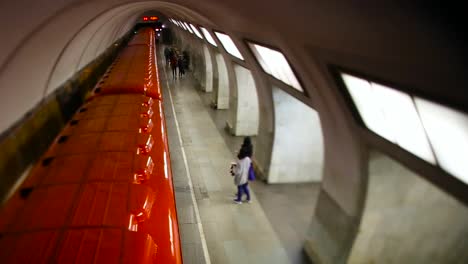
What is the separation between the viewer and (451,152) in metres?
2.50

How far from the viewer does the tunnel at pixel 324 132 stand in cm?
226

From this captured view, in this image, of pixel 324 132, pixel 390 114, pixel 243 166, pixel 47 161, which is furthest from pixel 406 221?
pixel 47 161

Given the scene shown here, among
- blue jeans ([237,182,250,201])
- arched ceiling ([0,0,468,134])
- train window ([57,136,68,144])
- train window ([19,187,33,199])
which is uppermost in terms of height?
arched ceiling ([0,0,468,134])

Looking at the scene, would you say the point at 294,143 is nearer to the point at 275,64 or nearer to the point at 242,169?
the point at 242,169

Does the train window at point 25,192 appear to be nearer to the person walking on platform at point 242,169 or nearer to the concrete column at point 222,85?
the person walking on platform at point 242,169

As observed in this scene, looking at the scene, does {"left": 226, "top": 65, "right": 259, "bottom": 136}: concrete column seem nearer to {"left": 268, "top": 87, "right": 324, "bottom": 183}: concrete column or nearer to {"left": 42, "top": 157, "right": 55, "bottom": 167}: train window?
{"left": 268, "top": 87, "right": 324, "bottom": 183}: concrete column

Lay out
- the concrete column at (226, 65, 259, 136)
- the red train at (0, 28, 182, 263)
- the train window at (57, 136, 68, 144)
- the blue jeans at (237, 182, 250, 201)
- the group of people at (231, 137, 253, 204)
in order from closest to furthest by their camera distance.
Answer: the red train at (0, 28, 182, 263), the train window at (57, 136, 68, 144), the group of people at (231, 137, 253, 204), the blue jeans at (237, 182, 250, 201), the concrete column at (226, 65, 259, 136)

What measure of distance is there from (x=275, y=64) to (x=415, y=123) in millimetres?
3521

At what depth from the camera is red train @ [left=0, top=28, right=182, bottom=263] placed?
2541 mm

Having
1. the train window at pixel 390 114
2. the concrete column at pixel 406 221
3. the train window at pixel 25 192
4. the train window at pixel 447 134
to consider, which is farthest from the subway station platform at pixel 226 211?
the train window at pixel 447 134

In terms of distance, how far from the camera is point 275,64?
604 centimetres

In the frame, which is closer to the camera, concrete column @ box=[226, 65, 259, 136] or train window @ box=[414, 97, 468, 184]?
train window @ box=[414, 97, 468, 184]

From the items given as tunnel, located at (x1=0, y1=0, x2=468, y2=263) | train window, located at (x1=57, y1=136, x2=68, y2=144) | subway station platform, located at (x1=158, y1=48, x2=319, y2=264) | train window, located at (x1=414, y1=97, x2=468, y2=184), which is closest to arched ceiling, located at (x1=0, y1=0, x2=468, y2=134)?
tunnel, located at (x1=0, y1=0, x2=468, y2=263)

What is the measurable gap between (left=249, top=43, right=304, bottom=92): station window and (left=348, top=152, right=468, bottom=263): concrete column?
2002 mm
